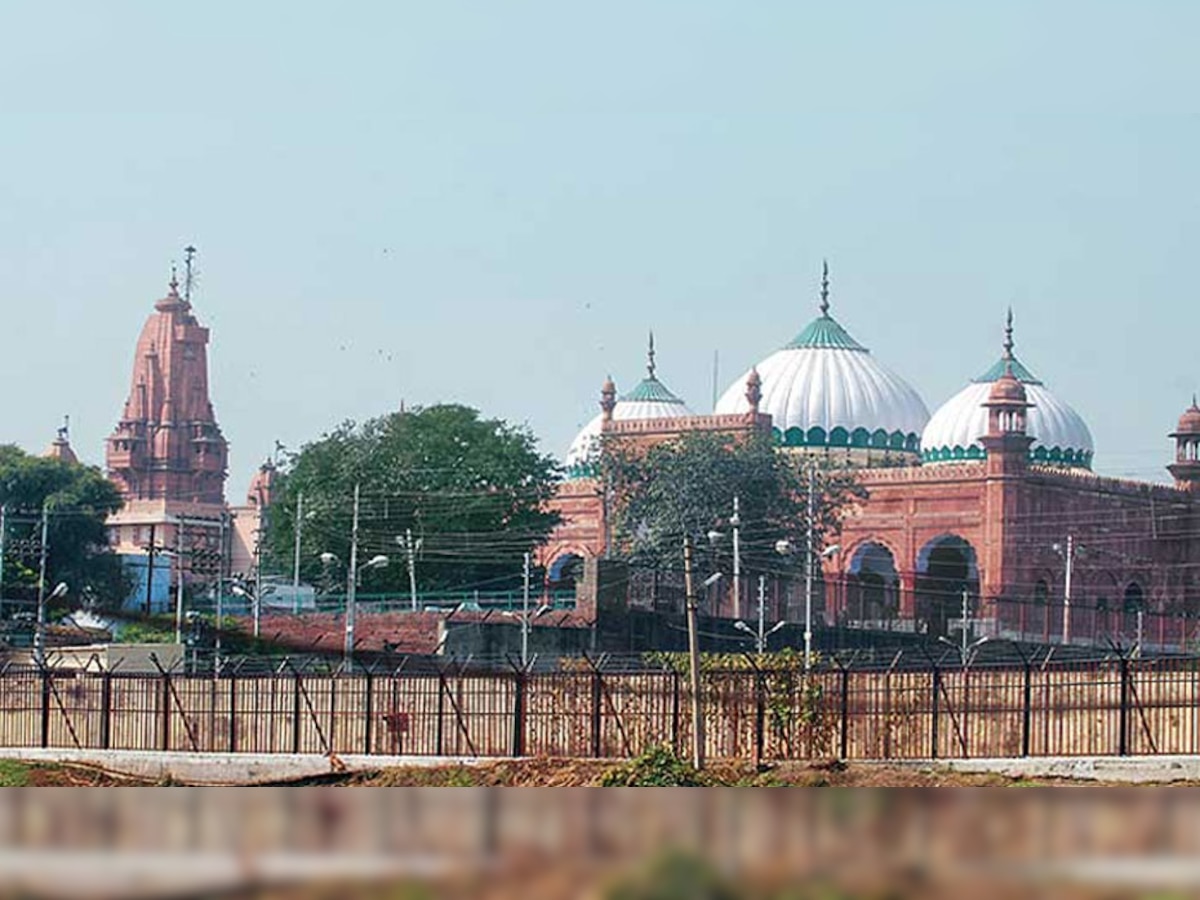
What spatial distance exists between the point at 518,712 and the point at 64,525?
163ft

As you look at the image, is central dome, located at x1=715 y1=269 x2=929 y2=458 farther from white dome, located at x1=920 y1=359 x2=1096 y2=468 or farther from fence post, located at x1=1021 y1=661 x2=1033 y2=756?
fence post, located at x1=1021 y1=661 x2=1033 y2=756

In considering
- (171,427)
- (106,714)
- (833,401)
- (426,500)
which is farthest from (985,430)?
(106,714)

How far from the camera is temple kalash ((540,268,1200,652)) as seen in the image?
89688mm

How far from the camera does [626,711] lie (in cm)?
3512

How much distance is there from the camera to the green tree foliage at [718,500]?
82.8 metres

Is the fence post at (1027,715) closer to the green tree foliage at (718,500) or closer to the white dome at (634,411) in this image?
the green tree foliage at (718,500)

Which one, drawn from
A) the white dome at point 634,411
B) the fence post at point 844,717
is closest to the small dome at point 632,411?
the white dome at point 634,411

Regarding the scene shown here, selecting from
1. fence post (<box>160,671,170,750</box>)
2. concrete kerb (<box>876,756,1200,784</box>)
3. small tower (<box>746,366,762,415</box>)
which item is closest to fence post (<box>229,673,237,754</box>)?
fence post (<box>160,671,170,750</box>)

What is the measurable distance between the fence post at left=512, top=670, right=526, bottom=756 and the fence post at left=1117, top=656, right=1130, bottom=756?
9478 millimetres

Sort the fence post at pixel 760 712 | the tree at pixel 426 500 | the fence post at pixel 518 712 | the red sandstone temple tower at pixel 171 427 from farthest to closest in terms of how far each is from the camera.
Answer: the red sandstone temple tower at pixel 171 427 → the tree at pixel 426 500 → the fence post at pixel 518 712 → the fence post at pixel 760 712

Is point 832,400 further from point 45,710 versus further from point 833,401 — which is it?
point 45,710

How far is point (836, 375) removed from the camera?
103125 mm

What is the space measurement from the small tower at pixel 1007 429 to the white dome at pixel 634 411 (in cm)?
1890

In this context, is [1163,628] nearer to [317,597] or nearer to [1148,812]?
[317,597]
